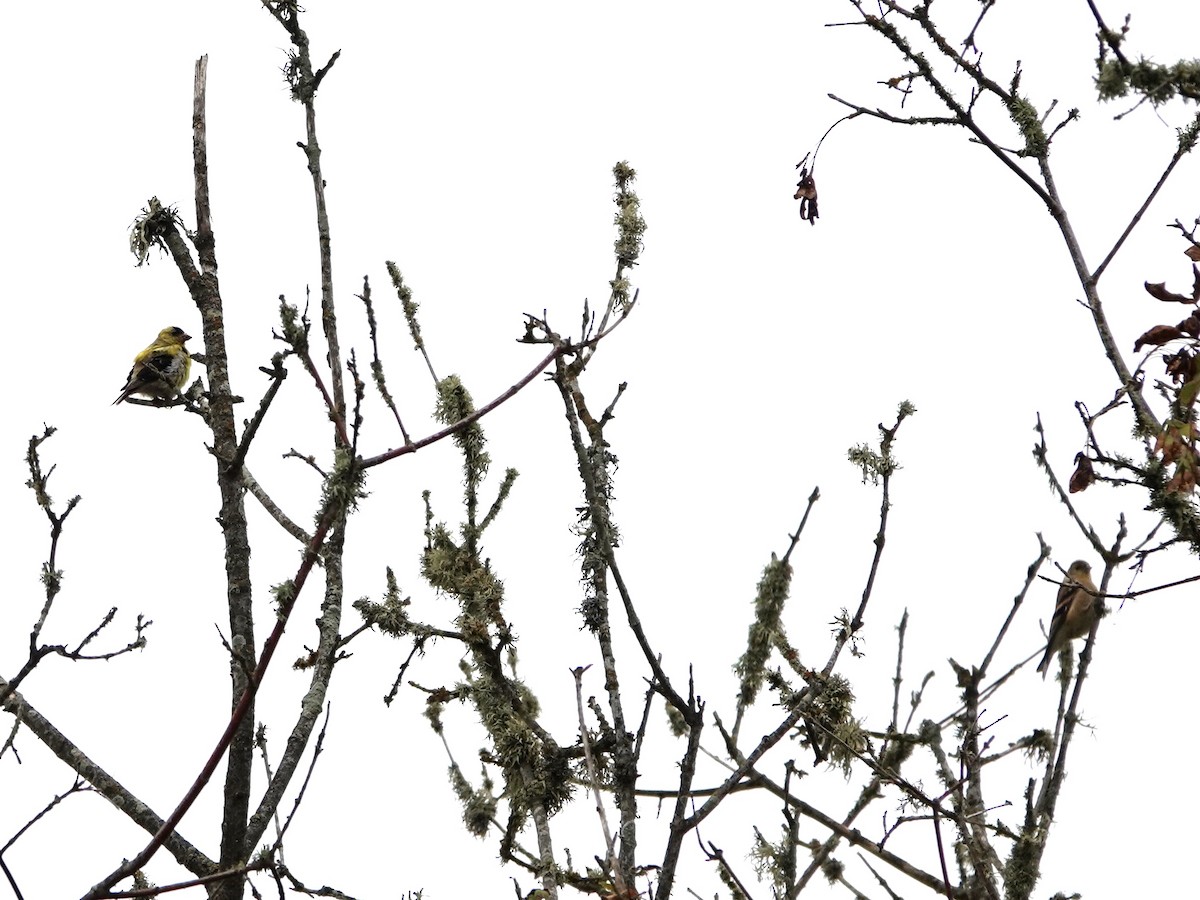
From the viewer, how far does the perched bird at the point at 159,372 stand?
981 centimetres

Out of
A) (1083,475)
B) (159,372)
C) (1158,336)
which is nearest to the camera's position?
(1158,336)

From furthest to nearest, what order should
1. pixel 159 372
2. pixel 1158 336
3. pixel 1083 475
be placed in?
pixel 159 372 < pixel 1083 475 < pixel 1158 336

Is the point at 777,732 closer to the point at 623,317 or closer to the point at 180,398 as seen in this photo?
the point at 623,317

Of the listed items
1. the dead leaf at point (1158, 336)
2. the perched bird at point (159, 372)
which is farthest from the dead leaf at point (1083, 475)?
the perched bird at point (159, 372)

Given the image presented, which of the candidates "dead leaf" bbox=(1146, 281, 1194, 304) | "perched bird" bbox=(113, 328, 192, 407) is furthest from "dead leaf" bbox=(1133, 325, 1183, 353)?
"perched bird" bbox=(113, 328, 192, 407)

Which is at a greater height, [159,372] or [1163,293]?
[159,372]

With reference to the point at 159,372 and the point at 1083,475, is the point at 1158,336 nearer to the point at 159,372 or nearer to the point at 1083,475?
the point at 1083,475

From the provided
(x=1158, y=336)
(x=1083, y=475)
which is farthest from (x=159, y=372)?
(x=1158, y=336)

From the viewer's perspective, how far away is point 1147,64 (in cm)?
247

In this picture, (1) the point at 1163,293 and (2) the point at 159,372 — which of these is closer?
(1) the point at 1163,293

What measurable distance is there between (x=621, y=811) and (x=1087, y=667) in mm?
1427

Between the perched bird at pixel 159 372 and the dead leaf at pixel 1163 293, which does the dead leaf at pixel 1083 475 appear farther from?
the perched bird at pixel 159 372

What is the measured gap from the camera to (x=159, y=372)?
973 cm

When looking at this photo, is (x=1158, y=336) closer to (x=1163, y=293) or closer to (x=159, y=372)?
(x=1163, y=293)
